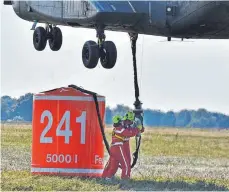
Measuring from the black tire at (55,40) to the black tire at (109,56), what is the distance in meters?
5.74

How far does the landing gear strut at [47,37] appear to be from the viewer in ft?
138

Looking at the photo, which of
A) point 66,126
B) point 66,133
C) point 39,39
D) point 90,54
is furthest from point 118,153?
point 39,39

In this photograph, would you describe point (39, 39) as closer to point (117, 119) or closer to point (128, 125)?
point (117, 119)

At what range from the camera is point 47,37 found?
139ft

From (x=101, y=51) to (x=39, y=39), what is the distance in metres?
5.53

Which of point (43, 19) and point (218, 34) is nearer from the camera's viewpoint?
point (218, 34)

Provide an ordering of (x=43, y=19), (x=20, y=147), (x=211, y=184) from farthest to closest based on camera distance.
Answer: (x=20, y=147)
(x=43, y=19)
(x=211, y=184)

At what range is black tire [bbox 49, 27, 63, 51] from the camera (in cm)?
4256

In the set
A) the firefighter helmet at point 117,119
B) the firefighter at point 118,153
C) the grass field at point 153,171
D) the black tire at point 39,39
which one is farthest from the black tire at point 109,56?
the black tire at point 39,39

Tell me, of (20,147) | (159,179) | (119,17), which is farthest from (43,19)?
(20,147)

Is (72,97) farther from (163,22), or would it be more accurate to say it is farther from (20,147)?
(20,147)

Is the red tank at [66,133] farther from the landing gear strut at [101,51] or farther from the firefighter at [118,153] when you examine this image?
the landing gear strut at [101,51]

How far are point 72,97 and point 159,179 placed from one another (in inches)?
151

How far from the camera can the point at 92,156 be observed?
3628 cm
